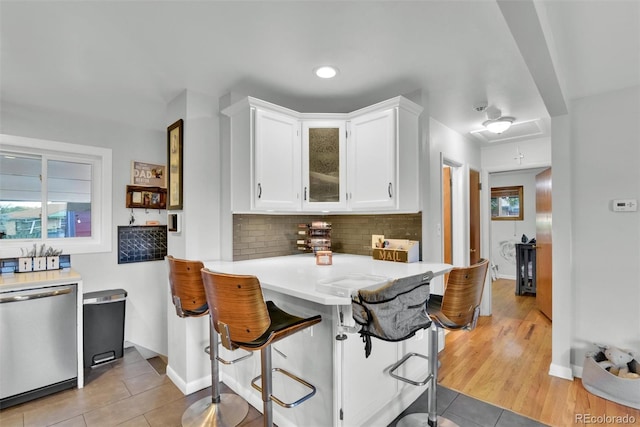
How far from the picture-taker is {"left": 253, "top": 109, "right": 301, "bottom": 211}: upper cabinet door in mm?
2352

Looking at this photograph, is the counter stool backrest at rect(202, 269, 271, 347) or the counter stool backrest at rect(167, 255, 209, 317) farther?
the counter stool backrest at rect(167, 255, 209, 317)

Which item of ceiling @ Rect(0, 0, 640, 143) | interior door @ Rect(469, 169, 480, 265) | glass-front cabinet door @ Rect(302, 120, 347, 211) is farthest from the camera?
interior door @ Rect(469, 169, 480, 265)

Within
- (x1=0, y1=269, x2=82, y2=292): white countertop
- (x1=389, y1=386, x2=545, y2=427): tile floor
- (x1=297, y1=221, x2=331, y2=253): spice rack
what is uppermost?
(x1=297, y1=221, x2=331, y2=253): spice rack

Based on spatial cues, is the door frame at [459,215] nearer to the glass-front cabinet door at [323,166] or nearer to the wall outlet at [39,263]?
the glass-front cabinet door at [323,166]

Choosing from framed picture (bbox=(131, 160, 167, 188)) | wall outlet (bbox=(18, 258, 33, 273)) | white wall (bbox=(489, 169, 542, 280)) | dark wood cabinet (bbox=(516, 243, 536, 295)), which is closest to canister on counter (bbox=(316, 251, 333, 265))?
framed picture (bbox=(131, 160, 167, 188))

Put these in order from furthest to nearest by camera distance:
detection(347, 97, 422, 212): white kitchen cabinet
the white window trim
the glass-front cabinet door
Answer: the white window trim → the glass-front cabinet door → detection(347, 97, 422, 212): white kitchen cabinet

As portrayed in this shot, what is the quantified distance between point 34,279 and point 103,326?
796 millimetres

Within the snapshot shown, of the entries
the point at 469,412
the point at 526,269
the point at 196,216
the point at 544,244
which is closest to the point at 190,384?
the point at 196,216

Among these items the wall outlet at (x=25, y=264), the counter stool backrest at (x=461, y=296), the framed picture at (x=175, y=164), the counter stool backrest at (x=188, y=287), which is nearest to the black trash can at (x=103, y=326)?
the wall outlet at (x=25, y=264)

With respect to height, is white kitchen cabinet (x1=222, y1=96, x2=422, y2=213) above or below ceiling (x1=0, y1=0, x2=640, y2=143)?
below

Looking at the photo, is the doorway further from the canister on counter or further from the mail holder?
the canister on counter

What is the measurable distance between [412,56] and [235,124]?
4.49ft

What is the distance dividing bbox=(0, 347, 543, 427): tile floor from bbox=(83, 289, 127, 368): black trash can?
285 millimetres

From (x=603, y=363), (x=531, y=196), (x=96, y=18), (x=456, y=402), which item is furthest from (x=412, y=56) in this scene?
(x=531, y=196)
